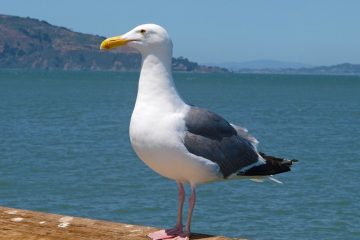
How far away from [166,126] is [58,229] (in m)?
0.73

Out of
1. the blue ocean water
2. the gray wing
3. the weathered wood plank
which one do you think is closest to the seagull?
the gray wing

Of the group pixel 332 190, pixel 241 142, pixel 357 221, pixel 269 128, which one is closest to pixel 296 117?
pixel 269 128

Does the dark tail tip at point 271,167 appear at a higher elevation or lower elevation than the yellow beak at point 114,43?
lower

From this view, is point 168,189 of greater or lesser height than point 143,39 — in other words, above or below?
below

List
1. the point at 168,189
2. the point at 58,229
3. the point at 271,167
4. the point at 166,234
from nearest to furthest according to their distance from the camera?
the point at 58,229
the point at 166,234
the point at 271,167
the point at 168,189

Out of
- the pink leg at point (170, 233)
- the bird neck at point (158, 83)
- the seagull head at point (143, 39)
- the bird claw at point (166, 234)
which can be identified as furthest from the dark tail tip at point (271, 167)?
the seagull head at point (143, 39)

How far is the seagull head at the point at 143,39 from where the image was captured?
4.06 meters

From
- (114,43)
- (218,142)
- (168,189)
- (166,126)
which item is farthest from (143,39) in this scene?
(168,189)

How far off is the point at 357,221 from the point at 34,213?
14827 mm

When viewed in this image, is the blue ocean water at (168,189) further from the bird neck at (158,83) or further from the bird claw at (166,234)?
the bird neck at (158,83)

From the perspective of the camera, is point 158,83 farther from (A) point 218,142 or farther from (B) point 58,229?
(B) point 58,229

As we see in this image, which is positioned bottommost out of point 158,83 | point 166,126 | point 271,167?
point 271,167

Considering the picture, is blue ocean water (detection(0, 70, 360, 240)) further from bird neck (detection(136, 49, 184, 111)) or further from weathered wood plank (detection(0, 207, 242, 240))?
bird neck (detection(136, 49, 184, 111))

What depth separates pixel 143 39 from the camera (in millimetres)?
4074
